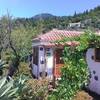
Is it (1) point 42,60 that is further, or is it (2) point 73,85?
(1) point 42,60

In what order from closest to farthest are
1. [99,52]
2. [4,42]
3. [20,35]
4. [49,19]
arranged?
[99,52] < [4,42] < [20,35] < [49,19]

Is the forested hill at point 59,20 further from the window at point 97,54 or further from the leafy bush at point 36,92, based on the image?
the leafy bush at point 36,92

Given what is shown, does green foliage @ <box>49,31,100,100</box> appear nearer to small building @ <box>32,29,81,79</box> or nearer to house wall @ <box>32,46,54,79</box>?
small building @ <box>32,29,81,79</box>

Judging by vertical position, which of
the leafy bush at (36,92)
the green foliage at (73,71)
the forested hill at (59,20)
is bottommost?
the leafy bush at (36,92)

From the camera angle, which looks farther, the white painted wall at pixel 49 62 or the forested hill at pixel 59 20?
the forested hill at pixel 59 20

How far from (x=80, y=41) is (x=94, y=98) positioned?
199 inches

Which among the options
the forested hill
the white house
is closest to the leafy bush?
the white house

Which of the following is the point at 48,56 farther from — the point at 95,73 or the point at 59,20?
the point at 59,20

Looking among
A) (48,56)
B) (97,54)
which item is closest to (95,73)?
(97,54)

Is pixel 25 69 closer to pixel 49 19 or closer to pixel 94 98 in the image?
pixel 94 98

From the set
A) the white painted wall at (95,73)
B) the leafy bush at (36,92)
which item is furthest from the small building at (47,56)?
the leafy bush at (36,92)

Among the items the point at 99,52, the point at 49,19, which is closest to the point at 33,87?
the point at 99,52

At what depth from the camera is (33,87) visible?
16.6 m

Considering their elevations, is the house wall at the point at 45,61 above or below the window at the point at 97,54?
below
